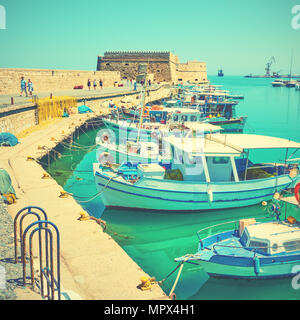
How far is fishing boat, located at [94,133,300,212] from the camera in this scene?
11.8 meters

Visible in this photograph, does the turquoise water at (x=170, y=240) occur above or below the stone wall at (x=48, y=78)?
below

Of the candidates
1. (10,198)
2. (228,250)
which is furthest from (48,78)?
(228,250)

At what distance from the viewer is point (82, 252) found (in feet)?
25.0

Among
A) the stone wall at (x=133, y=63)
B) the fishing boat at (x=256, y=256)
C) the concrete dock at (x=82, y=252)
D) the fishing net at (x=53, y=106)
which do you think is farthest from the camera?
the stone wall at (x=133, y=63)

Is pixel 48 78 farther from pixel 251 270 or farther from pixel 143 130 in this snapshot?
pixel 251 270

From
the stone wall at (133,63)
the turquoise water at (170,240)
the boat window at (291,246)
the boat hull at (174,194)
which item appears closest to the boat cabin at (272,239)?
the boat window at (291,246)

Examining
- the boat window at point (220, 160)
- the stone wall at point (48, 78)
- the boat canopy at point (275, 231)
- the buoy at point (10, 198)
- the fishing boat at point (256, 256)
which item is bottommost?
the fishing boat at point (256, 256)

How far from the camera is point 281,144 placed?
500 inches

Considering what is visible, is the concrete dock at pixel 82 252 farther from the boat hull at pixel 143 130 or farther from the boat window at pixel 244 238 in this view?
the boat hull at pixel 143 130

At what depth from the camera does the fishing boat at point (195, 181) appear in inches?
466

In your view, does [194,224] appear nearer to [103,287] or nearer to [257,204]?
[257,204]

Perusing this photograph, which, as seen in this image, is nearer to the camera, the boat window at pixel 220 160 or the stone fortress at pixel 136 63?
the boat window at pixel 220 160

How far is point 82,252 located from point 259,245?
4.26 metres

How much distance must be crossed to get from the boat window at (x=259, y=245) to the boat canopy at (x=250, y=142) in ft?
14.5
